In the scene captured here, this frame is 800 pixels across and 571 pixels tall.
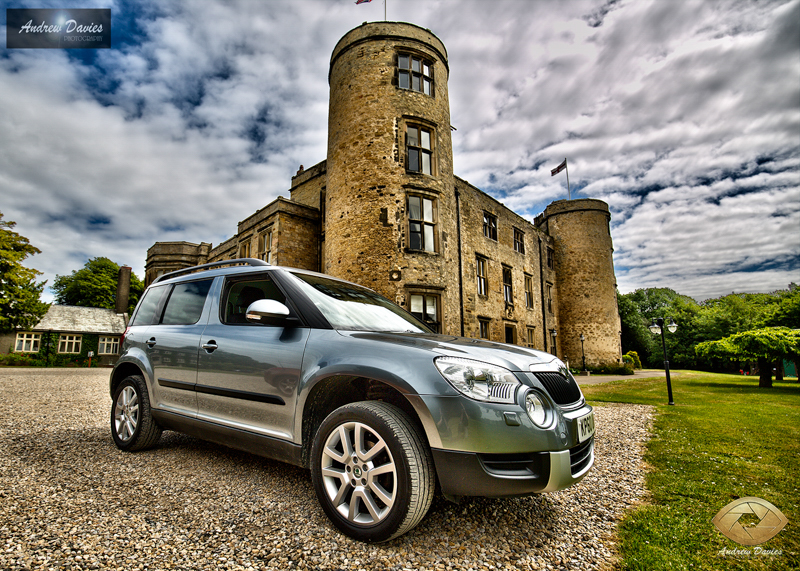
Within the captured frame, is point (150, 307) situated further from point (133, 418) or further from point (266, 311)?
point (266, 311)

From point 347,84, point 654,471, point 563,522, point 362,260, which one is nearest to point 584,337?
point 362,260

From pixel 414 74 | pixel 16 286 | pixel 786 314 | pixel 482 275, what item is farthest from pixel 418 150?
pixel 16 286

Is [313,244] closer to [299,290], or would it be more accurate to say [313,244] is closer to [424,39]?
[424,39]

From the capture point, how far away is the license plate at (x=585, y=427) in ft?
7.75

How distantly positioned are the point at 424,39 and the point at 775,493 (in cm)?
1700

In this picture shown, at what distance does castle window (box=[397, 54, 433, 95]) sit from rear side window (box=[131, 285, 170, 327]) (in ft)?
43.2

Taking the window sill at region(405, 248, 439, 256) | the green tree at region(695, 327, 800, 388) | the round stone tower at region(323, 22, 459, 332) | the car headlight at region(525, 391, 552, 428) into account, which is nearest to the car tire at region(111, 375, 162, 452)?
the car headlight at region(525, 391, 552, 428)

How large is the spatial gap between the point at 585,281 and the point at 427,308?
1899 cm

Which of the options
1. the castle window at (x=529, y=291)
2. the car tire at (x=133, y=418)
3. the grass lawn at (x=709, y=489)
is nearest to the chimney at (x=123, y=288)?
the castle window at (x=529, y=291)

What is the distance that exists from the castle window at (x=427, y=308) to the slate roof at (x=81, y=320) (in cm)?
3222

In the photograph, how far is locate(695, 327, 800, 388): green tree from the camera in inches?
480

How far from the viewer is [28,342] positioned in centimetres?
2955

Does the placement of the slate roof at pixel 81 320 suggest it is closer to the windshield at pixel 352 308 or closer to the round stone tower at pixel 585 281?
the windshield at pixel 352 308

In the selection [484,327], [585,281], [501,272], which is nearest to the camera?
[484,327]
